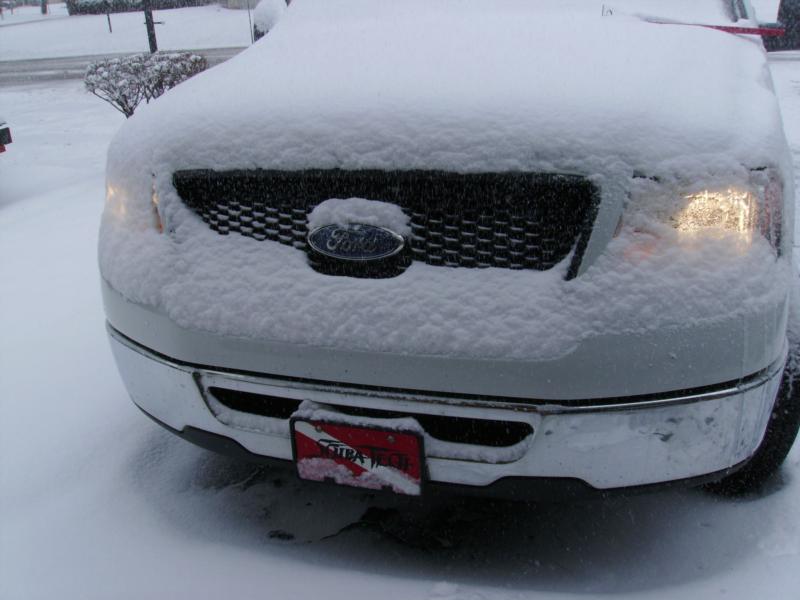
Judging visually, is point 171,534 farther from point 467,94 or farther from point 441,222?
point 467,94

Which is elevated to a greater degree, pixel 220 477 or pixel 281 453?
pixel 281 453

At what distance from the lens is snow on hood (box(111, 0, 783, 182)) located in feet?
4.78

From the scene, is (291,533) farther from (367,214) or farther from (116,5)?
(116,5)

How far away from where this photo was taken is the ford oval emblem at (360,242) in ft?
4.98

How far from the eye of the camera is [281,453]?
1646mm

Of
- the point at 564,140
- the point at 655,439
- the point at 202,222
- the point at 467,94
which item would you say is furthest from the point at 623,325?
the point at 202,222

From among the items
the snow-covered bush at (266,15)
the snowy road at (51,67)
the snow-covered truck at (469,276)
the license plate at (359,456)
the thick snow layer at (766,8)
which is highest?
the snow-covered bush at (266,15)

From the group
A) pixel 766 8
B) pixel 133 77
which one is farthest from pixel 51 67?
pixel 766 8

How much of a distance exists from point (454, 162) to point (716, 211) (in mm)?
554

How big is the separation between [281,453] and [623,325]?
2.76 ft

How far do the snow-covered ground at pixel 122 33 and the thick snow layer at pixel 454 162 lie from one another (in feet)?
67.8

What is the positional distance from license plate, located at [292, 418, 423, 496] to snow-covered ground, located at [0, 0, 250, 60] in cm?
2115

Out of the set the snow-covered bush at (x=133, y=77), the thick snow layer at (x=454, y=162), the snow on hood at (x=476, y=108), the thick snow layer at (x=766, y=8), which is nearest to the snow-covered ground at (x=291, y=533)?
the thick snow layer at (x=454, y=162)

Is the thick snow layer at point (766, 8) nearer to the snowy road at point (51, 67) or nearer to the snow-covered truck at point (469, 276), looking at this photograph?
the snowy road at point (51, 67)
